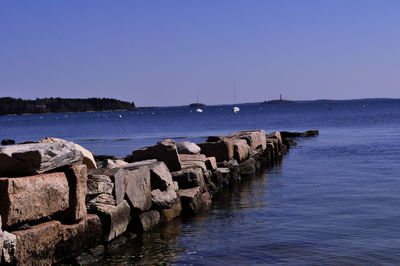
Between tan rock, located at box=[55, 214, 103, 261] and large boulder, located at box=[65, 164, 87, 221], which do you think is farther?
large boulder, located at box=[65, 164, 87, 221]

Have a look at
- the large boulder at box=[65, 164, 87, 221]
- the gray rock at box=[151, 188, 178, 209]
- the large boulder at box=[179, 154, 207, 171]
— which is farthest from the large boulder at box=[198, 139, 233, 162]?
the large boulder at box=[65, 164, 87, 221]

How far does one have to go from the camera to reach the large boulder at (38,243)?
8.40 metres

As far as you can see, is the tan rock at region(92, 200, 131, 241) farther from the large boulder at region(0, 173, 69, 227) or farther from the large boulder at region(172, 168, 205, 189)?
the large boulder at region(172, 168, 205, 189)

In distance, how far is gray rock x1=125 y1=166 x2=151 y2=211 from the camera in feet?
39.1

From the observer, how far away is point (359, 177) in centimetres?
1945

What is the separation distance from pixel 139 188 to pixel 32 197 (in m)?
3.62

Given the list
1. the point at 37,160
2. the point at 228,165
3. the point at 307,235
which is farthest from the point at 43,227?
the point at 228,165

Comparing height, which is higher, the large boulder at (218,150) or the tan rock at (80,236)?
the large boulder at (218,150)

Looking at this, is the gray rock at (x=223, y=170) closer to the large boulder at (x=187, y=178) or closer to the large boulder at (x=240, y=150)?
the large boulder at (x=240, y=150)

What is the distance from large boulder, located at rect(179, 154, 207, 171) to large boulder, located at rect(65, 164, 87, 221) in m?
6.10

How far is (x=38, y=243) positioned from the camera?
8797 mm

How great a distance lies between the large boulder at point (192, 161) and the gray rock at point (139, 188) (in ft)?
11.2

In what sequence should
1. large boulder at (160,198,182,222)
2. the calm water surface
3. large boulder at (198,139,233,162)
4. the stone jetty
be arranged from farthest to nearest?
large boulder at (198,139,233,162)
large boulder at (160,198,182,222)
the calm water surface
the stone jetty

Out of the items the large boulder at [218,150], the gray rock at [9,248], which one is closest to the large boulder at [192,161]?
the large boulder at [218,150]
